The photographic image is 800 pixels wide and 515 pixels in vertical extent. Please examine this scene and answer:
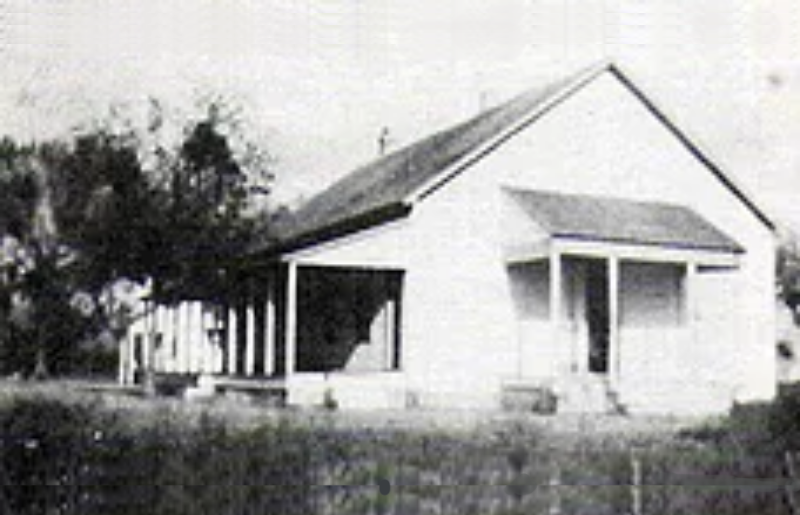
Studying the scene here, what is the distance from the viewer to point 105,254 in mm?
21969

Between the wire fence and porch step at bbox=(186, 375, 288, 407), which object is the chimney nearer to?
porch step at bbox=(186, 375, 288, 407)

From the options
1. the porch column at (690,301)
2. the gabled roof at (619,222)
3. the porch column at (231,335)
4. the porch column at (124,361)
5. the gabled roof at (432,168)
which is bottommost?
the porch column at (124,361)

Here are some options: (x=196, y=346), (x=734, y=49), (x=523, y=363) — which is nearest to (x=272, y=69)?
(x=734, y=49)

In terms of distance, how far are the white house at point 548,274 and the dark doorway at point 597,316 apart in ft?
0.11

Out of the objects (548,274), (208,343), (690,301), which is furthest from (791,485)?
(208,343)

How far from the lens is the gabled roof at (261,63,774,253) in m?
19.8

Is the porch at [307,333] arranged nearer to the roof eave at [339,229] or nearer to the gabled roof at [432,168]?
the roof eave at [339,229]

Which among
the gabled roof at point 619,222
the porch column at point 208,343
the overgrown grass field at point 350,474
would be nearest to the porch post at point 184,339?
the porch column at point 208,343

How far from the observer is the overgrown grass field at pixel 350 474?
21.7 feet

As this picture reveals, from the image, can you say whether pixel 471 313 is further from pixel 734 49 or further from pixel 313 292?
pixel 734 49

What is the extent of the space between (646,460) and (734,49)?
11.8 feet

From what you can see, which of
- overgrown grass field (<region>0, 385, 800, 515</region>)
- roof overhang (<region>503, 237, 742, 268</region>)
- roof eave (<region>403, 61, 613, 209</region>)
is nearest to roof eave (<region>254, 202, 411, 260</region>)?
roof eave (<region>403, 61, 613, 209</region>)

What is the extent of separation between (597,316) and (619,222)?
229 centimetres

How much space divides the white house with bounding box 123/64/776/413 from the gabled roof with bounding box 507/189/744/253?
0.05 meters
